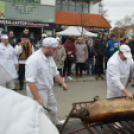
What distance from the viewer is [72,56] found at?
712 centimetres

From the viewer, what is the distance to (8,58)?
17.1 ft

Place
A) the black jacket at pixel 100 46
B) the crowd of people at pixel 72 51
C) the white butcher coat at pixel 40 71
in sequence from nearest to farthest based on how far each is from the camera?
the white butcher coat at pixel 40 71
the crowd of people at pixel 72 51
the black jacket at pixel 100 46

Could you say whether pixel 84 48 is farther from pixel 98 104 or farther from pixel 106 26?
pixel 106 26

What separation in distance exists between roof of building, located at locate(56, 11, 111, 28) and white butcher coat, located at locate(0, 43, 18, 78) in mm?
12389

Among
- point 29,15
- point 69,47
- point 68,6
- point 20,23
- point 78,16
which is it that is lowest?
point 69,47

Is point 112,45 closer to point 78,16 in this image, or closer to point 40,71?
point 40,71

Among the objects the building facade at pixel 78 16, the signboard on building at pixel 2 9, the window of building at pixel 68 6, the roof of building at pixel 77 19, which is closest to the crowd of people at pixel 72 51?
the signboard on building at pixel 2 9

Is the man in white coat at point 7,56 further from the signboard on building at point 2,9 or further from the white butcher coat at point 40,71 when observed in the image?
the signboard on building at point 2,9

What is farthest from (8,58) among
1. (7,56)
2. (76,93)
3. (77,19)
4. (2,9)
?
(77,19)

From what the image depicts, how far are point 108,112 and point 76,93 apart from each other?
3.40 metres

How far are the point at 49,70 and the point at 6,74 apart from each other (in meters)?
1.69

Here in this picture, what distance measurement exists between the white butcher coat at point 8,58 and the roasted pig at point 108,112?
324cm

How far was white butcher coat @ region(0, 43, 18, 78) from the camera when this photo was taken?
5.01 metres

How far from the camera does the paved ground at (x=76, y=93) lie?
4.16m
